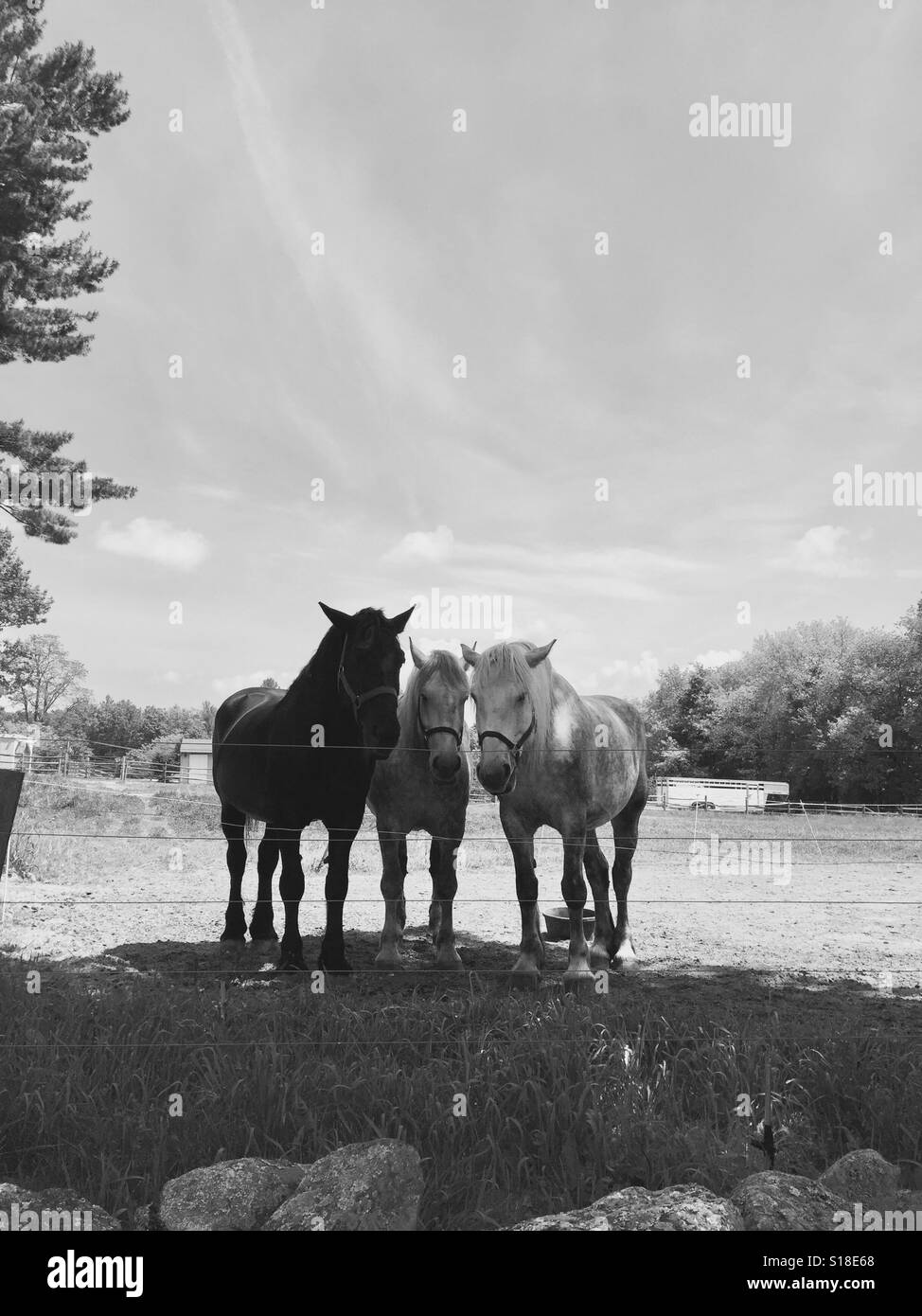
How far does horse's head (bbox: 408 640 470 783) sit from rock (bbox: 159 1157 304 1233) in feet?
8.79

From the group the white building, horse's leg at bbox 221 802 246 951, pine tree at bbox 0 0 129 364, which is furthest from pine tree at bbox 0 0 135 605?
horse's leg at bbox 221 802 246 951

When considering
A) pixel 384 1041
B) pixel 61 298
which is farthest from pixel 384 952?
pixel 61 298

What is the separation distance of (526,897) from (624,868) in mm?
1827

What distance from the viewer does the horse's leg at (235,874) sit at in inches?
289

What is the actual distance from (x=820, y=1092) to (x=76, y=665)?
7740cm

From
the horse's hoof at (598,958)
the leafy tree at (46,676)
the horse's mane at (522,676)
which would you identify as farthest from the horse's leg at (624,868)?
the leafy tree at (46,676)

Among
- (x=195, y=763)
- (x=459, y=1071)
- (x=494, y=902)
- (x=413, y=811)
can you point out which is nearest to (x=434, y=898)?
(x=413, y=811)

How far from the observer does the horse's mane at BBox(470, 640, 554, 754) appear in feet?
18.7

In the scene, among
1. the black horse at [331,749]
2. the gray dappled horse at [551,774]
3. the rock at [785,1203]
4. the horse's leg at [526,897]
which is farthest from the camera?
the horse's leg at [526,897]

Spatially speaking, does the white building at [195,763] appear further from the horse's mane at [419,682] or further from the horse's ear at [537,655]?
the horse's ear at [537,655]

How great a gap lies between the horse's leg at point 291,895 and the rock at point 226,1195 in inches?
110

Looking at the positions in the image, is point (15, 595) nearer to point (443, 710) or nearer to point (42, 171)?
point (42, 171)

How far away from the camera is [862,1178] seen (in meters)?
3.36
